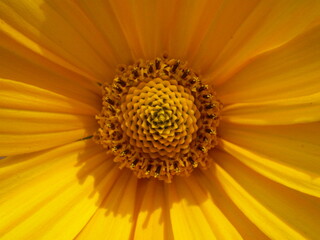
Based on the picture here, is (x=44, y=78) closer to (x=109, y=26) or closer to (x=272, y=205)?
(x=109, y=26)

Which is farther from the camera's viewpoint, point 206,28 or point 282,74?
point 206,28

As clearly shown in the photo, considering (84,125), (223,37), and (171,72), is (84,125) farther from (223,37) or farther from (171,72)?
(223,37)

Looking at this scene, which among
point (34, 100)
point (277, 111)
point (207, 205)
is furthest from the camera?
point (207, 205)

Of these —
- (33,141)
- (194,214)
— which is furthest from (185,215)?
(33,141)

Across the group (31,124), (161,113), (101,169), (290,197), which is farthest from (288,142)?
(31,124)

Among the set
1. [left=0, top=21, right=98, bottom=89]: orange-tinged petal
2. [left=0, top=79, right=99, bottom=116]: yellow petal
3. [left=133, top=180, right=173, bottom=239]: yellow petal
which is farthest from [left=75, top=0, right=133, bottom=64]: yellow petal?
[left=133, top=180, right=173, bottom=239]: yellow petal

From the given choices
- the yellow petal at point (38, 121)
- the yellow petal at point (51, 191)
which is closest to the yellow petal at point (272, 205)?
the yellow petal at point (51, 191)
